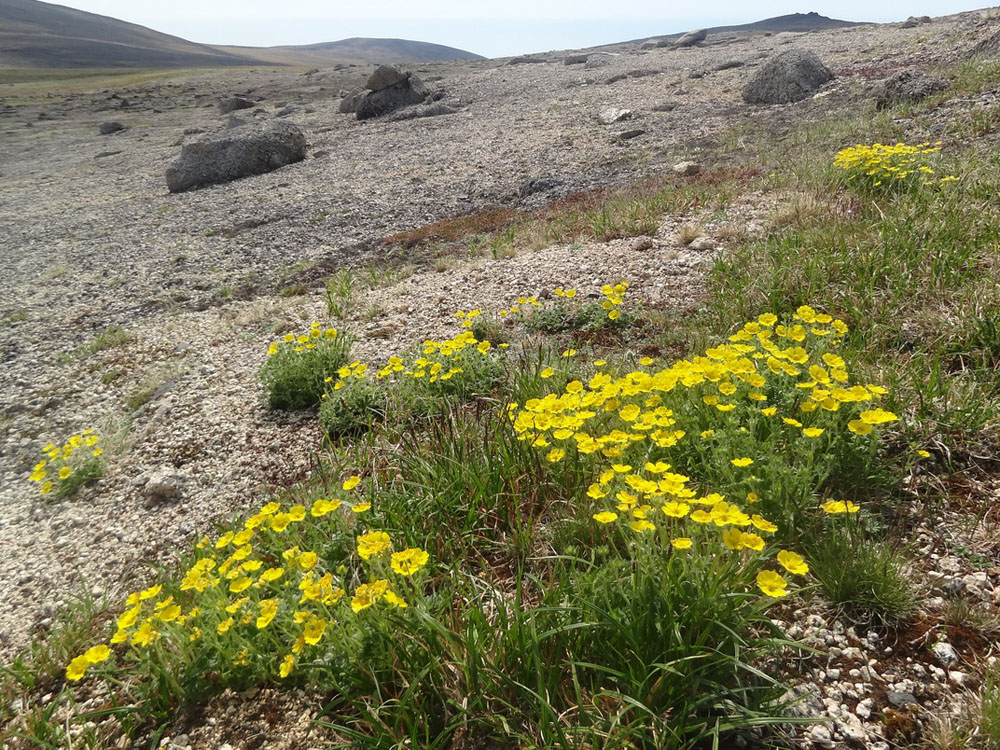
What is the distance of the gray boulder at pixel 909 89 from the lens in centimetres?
1321

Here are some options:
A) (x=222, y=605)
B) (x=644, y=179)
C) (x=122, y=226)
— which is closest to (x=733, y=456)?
(x=222, y=605)

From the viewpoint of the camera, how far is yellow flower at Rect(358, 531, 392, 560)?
2818 mm

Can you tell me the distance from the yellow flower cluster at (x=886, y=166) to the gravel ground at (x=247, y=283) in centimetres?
129

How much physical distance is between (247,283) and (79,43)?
16374 centimetres

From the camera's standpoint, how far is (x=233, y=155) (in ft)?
Answer: 70.1

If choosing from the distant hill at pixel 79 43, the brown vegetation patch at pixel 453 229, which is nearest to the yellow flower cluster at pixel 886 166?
the brown vegetation patch at pixel 453 229

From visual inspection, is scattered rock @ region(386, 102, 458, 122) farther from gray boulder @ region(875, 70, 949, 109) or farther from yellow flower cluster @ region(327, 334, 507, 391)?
yellow flower cluster @ region(327, 334, 507, 391)

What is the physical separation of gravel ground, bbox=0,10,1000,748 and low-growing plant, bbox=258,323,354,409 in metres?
0.23

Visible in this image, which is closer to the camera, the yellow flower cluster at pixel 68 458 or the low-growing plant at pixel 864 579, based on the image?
the low-growing plant at pixel 864 579

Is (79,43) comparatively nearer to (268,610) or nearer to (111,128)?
(111,128)

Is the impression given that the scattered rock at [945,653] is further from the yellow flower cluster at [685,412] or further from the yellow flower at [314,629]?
the yellow flower at [314,629]

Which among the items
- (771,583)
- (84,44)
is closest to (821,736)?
(771,583)

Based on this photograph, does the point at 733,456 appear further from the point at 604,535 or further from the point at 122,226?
the point at 122,226

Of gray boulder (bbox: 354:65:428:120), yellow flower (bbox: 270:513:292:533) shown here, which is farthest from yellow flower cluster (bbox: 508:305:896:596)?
gray boulder (bbox: 354:65:428:120)
